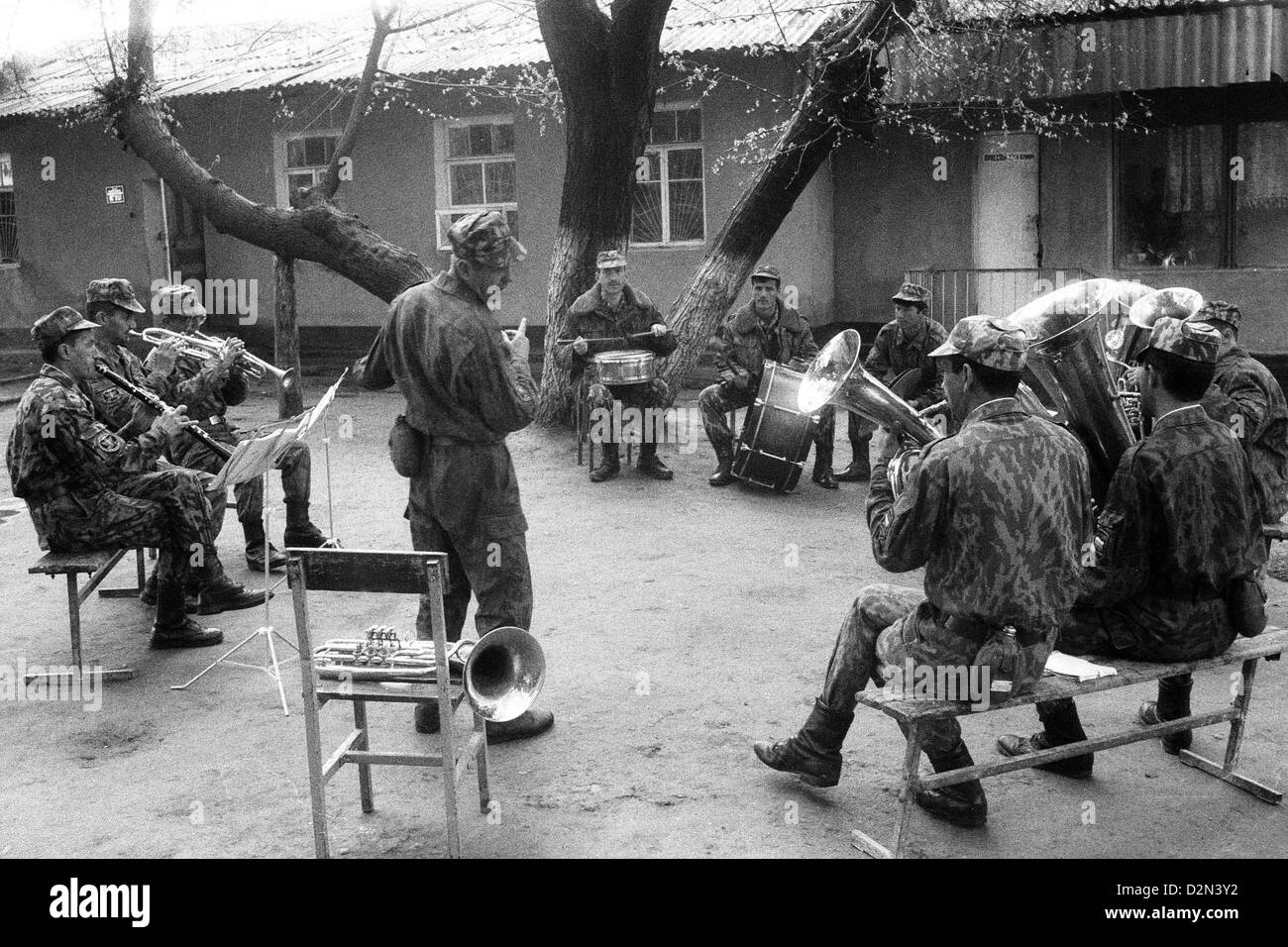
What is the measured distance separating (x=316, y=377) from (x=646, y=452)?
736 centimetres

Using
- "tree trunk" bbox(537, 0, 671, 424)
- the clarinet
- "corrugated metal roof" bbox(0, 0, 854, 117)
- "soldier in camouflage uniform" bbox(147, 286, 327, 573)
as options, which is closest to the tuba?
the clarinet

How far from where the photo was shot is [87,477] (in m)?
6.42

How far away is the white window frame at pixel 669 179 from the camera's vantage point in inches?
599

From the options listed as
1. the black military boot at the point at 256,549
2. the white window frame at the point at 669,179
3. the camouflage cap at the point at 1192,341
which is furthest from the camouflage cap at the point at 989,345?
the white window frame at the point at 669,179

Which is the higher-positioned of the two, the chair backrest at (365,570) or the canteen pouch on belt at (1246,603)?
the chair backrest at (365,570)

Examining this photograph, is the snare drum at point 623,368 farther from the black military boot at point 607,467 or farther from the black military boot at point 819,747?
the black military boot at point 819,747

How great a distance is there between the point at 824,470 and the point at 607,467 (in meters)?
1.63

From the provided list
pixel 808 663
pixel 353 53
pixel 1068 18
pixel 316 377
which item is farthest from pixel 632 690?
pixel 353 53

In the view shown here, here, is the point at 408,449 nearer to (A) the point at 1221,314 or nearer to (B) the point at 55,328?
(B) the point at 55,328

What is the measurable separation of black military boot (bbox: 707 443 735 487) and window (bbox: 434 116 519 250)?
7.27m

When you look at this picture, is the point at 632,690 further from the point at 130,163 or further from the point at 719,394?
the point at 130,163

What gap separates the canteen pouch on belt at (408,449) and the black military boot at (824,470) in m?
4.96

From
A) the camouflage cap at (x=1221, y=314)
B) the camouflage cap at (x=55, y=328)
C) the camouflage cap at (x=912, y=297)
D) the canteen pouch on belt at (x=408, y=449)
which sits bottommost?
the canteen pouch on belt at (x=408, y=449)

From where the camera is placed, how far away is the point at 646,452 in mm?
10281
